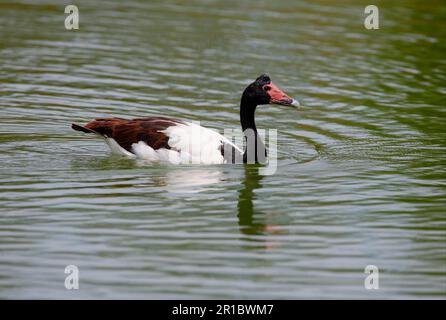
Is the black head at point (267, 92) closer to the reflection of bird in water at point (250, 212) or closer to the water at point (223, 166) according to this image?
the water at point (223, 166)

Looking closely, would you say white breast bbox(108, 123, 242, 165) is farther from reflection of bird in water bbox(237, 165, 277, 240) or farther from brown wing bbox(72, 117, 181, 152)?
reflection of bird in water bbox(237, 165, 277, 240)

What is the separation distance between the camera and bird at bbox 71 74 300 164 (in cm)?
1363

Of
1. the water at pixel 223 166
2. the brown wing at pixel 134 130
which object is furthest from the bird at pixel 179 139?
the water at pixel 223 166

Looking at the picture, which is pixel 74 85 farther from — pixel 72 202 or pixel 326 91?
pixel 72 202

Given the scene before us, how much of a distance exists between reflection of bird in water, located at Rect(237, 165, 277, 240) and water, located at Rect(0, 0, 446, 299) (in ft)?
0.13

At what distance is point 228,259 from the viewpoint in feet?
32.9

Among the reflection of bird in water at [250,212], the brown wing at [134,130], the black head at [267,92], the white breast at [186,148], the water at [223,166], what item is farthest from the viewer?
the black head at [267,92]

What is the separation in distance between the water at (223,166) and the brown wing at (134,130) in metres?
0.34

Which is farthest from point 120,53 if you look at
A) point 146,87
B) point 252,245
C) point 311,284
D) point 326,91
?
point 311,284

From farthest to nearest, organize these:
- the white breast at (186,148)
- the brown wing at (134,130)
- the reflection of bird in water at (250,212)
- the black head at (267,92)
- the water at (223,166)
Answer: the black head at (267,92) → the brown wing at (134,130) → the white breast at (186,148) → the reflection of bird in water at (250,212) → the water at (223,166)

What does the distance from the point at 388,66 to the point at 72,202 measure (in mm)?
10150

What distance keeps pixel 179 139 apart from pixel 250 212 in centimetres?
224

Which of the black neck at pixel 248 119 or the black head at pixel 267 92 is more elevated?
the black head at pixel 267 92

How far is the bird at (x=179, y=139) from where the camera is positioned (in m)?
13.6
